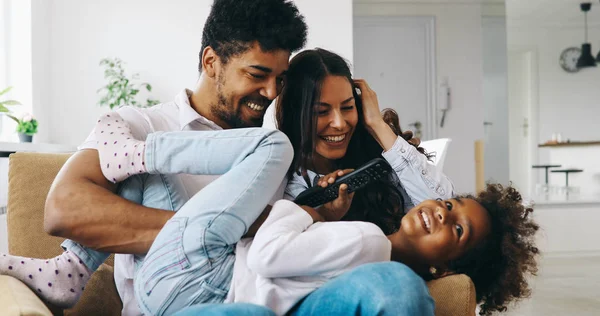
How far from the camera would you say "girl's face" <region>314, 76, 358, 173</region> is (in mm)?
1860

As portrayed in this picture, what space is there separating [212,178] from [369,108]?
567 mm

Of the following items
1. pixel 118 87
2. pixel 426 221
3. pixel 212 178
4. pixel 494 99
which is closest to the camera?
pixel 426 221

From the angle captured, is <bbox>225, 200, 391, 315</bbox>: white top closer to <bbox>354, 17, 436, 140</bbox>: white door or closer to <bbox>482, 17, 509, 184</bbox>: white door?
<bbox>354, 17, 436, 140</bbox>: white door

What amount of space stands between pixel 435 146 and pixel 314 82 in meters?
1.06

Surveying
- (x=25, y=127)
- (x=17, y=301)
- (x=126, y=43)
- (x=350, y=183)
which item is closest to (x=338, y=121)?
(x=350, y=183)

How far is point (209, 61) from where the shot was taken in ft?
6.34

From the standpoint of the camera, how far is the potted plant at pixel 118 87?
4.76 m

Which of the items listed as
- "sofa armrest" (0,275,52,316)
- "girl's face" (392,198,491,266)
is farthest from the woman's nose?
"sofa armrest" (0,275,52,316)

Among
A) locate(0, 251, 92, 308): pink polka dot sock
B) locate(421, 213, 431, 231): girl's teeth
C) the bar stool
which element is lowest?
the bar stool

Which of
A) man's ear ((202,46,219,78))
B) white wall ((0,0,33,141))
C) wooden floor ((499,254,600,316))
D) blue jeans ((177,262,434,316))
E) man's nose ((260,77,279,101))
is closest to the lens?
blue jeans ((177,262,434,316))

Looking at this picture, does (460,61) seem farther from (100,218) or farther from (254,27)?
(100,218)

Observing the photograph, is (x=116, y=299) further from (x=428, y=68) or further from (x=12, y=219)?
(x=428, y=68)

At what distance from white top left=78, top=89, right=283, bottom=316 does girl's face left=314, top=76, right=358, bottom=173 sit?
199 millimetres

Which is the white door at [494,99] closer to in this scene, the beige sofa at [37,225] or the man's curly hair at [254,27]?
the man's curly hair at [254,27]
